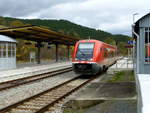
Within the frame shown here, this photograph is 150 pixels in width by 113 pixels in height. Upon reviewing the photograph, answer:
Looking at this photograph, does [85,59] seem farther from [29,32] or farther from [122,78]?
[29,32]

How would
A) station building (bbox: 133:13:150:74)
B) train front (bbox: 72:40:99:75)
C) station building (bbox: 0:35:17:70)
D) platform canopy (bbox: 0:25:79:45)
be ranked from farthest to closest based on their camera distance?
station building (bbox: 0:35:17:70) < platform canopy (bbox: 0:25:79:45) < train front (bbox: 72:40:99:75) < station building (bbox: 133:13:150:74)

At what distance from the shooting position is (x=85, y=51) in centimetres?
1906

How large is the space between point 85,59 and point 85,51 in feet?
2.46

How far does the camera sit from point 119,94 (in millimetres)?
11047

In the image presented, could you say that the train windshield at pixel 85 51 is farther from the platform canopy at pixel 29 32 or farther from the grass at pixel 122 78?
the platform canopy at pixel 29 32

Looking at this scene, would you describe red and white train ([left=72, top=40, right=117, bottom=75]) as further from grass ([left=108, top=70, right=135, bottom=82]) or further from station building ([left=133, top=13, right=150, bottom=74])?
station building ([left=133, top=13, right=150, bottom=74])

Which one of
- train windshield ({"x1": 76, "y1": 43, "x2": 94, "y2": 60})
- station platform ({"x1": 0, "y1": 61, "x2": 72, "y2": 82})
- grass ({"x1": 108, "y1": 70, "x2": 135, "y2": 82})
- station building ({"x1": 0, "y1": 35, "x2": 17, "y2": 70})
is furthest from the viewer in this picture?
station building ({"x1": 0, "y1": 35, "x2": 17, "y2": 70})

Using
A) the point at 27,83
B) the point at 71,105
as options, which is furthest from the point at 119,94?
the point at 27,83

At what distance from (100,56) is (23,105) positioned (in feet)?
35.7

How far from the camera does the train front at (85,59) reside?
722 inches

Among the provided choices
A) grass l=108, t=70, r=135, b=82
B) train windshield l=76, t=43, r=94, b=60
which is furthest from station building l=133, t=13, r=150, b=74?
train windshield l=76, t=43, r=94, b=60

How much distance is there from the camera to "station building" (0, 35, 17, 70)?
2611 cm

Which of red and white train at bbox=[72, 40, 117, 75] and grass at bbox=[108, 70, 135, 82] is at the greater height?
red and white train at bbox=[72, 40, 117, 75]

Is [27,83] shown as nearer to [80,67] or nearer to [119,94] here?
[80,67]
